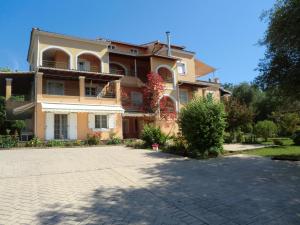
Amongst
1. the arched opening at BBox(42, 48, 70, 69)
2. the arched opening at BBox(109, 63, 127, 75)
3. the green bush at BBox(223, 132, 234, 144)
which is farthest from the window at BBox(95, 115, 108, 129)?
the green bush at BBox(223, 132, 234, 144)

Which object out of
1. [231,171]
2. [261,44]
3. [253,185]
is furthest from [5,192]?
[261,44]

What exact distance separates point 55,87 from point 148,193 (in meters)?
25.2

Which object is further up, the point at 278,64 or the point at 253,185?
the point at 278,64

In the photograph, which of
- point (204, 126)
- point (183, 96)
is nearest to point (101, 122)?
point (183, 96)

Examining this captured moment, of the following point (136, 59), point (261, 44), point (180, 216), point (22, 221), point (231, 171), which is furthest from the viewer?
point (136, 59)

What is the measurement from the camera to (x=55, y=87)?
101ft

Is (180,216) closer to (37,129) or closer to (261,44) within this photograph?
(261,44)

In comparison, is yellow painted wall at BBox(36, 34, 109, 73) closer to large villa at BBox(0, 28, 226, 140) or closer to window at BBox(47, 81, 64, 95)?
large villa at BBox(0, 28, 226, 140)

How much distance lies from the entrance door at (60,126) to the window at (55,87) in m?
3.58

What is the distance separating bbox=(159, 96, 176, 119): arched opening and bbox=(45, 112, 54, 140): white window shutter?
44.8 feet

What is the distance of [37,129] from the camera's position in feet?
86.0

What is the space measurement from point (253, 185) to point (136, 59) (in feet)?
97.1

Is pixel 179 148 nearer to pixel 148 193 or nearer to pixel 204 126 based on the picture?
pixel 204 126

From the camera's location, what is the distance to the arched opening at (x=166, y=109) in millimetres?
34406
